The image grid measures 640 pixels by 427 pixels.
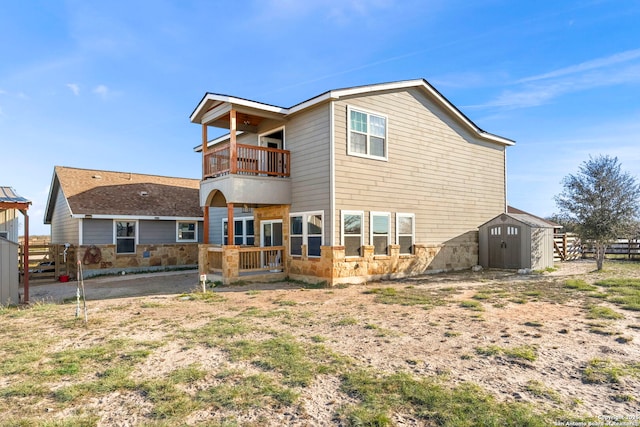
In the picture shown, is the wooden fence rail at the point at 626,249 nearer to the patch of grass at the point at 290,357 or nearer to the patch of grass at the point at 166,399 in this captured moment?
the patch of grass at the point at 290,357

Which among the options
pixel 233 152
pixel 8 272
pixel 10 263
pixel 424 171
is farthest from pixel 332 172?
pixel 8 272

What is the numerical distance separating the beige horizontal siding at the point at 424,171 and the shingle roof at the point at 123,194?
11.9 m

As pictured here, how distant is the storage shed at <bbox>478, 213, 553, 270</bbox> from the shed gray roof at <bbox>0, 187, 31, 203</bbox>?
18.1 metres

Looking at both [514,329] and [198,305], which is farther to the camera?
[198,305]

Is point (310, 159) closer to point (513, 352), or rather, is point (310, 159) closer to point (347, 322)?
point (347, 322)

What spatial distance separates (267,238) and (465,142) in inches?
408

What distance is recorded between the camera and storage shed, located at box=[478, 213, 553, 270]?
1588 cm

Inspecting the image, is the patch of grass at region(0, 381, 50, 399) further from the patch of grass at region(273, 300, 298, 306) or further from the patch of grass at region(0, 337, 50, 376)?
the patch of grass at region(273, 300, 298, 306)

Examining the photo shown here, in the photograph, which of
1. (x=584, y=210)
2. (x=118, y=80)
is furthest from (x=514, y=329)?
(x=118, y=80)

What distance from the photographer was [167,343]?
6133 millimetres

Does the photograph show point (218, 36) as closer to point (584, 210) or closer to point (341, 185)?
point (341, 185)

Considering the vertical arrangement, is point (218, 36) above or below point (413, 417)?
above

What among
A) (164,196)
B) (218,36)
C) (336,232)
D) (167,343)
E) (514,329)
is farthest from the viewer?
(164,196)

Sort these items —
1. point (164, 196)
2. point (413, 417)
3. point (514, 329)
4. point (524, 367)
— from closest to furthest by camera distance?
point (413, 417)
point (524, 367)
point (514, 329)
point (164, 196)
